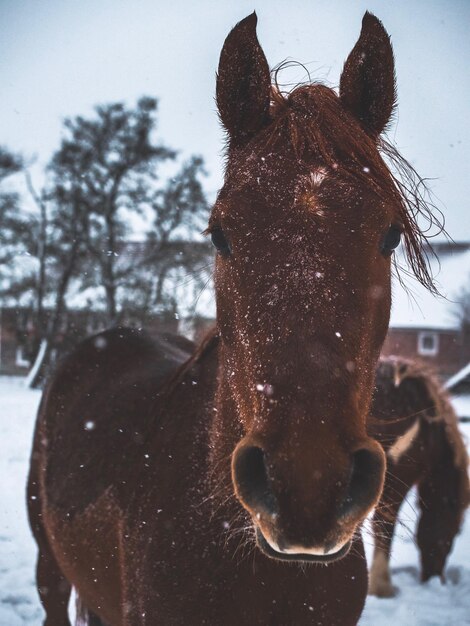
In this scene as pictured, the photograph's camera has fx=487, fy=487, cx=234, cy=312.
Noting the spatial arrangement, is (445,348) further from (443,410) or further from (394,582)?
(443,410)

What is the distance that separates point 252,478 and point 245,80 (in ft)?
4.54

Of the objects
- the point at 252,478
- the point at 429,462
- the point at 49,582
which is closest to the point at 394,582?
the point at 429,462

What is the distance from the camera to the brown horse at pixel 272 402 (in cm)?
111

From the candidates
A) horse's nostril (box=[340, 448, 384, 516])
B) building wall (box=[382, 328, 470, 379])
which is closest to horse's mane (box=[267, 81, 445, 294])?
horse's nostril (box=[340, 448, 384, 516])

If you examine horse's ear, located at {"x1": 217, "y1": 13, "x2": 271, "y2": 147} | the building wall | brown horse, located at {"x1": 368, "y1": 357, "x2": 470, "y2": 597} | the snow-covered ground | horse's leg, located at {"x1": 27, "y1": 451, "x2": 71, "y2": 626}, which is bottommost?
the snow-covered ground

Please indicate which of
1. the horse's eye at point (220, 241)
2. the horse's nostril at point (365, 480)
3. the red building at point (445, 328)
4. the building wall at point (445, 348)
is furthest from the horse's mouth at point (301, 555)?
the building wall at point (445, 348)

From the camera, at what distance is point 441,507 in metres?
4.63

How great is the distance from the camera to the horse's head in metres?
1.08

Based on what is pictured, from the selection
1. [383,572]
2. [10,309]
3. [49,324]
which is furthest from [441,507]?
[10,309]

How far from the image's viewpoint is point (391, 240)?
1.60m

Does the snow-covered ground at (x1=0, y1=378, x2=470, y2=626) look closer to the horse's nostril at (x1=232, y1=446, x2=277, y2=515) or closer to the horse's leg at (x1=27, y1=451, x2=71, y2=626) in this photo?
the horse's leg at (x1=27, y1=451, x2=71, y2=626)

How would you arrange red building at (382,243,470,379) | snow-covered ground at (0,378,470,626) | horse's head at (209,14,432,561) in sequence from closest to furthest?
horse's head at (209,14,432,561)
snow-covered ground at (0,378,470,626)
red building at (382,243,470,379)

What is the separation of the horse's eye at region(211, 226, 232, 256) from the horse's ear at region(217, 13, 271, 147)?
40 centimetres

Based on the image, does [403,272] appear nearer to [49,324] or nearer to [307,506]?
[307,506]
